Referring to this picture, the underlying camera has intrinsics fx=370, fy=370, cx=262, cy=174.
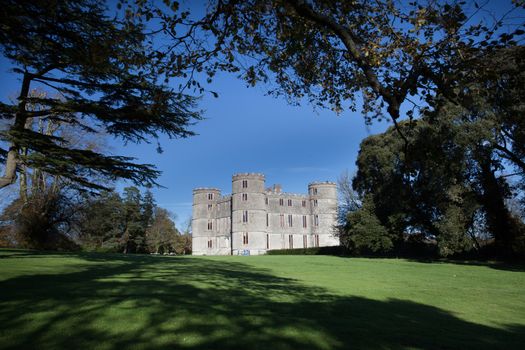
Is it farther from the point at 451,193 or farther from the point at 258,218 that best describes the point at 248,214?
the point at 451,193

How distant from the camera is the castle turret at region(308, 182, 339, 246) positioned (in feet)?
168

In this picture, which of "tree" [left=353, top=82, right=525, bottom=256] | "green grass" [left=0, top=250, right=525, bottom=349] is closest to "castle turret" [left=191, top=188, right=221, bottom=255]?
"tree" [left=353, top=82, right=525, bottom=256]

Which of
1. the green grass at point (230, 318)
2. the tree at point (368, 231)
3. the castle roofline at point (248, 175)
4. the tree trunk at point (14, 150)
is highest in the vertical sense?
the castle roofline at point (248, 175)

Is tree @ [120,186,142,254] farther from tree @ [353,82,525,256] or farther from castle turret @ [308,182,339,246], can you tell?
tree @ [353,82,525,256]

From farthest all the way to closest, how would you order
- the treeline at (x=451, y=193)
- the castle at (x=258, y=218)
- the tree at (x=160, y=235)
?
the castle at (x=258, y=218), the tree at (x=160, y=235), the treeline at (x=451, y=193)

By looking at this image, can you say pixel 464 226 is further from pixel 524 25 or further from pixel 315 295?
pixel 524 25

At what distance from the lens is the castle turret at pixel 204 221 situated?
5100 cm

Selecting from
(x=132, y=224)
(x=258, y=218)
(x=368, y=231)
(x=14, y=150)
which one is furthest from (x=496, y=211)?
(x=132, y=224)

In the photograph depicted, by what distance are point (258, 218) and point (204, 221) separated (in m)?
9.04

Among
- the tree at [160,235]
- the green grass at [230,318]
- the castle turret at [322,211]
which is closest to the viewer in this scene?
the green grass at [230,318]

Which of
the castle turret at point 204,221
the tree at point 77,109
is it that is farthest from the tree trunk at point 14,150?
the castle turret at point 204,221

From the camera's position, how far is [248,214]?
46.5 m

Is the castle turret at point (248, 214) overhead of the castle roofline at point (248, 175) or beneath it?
beneath

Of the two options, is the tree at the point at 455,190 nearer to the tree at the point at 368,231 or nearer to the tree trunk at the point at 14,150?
the tree at the point at 368,231
